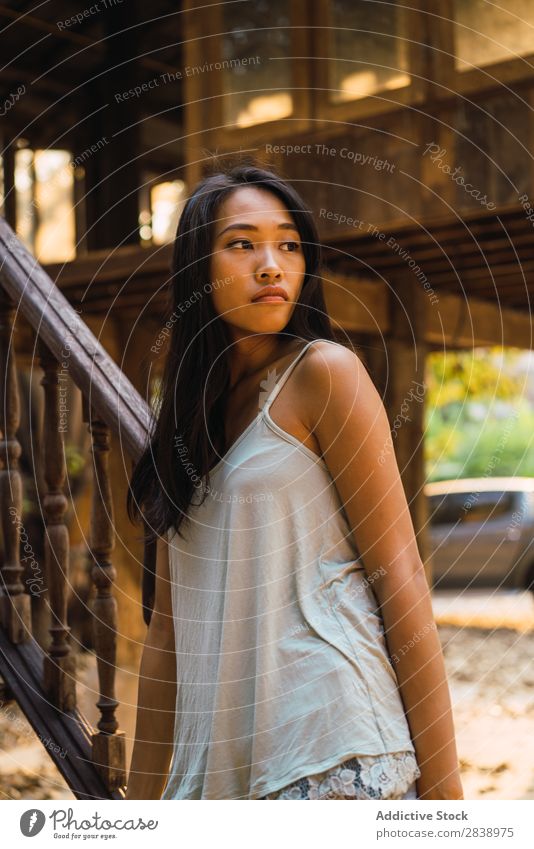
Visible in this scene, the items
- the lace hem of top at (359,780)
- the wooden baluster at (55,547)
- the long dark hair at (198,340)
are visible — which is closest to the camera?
the lace hem of top at (359,780)

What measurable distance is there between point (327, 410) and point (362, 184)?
18.3 feet

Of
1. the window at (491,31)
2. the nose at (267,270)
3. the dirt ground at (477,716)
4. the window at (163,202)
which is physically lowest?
the dirt ground at (477,716)

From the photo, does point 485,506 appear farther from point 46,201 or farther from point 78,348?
point 78,348

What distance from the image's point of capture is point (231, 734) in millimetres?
1707

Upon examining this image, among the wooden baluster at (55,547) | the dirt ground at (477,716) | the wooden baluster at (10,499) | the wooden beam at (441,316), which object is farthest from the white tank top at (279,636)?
the wooden beam at (441,316)

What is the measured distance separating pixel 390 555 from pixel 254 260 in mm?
553

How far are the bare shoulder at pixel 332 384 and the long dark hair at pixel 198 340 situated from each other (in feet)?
0.48

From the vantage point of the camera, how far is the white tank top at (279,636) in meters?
1.58

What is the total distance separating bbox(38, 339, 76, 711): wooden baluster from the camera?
2.44 metres

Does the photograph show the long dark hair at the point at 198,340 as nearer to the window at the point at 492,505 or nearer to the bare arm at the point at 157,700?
the bare arm at the point at 157,700

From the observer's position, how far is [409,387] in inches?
347

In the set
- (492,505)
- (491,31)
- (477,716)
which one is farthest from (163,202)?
(477,716)
